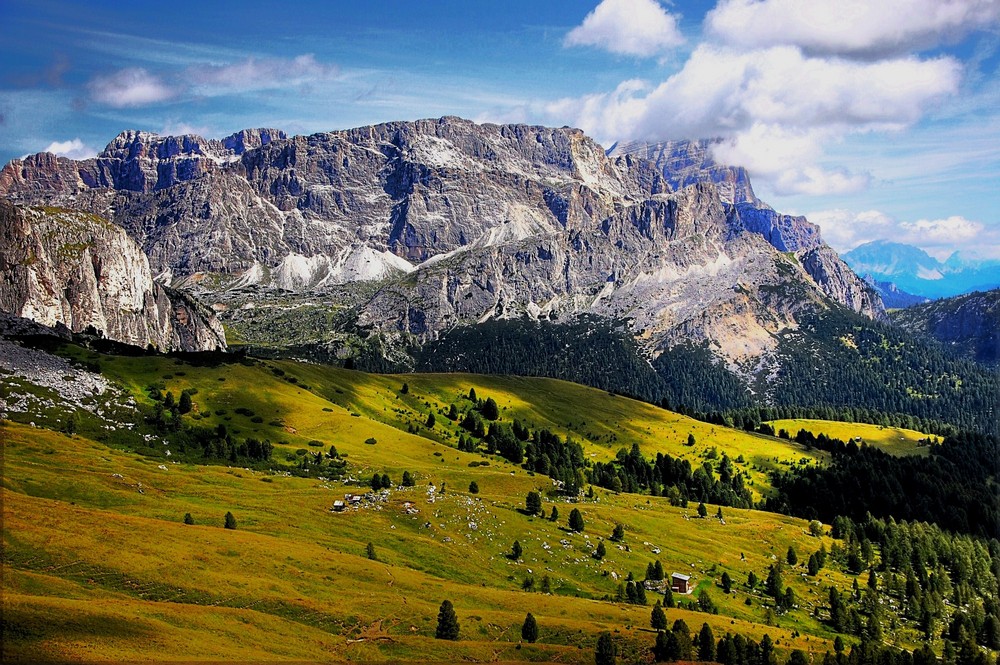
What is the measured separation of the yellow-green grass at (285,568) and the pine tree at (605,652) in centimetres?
180

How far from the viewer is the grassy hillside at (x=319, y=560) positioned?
81.2 m

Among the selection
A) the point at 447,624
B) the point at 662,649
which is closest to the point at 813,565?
the point at 662,649

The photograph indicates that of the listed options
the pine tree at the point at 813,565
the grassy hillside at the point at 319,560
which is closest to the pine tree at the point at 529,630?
the grassy hillside at the point at 319,560

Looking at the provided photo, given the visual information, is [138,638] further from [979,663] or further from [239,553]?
[979,663]

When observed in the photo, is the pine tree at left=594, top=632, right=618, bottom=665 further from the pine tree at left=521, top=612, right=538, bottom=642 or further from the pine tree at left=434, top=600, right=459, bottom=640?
the pine tree at left=434, top=600, right=459, bottom=640

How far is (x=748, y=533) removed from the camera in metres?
182

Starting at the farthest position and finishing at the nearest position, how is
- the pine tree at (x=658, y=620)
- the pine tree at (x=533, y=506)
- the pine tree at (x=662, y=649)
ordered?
the pine tree at (x=533, y=506) → the pine tree at (x=658, y=620) → the pine tree at (x=662, y=649)

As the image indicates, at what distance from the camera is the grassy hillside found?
266ft

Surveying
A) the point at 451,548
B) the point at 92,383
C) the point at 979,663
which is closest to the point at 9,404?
the point at 92,383

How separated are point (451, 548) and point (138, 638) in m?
63.7

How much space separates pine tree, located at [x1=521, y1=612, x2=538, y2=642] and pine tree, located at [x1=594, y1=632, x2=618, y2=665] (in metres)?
7.79

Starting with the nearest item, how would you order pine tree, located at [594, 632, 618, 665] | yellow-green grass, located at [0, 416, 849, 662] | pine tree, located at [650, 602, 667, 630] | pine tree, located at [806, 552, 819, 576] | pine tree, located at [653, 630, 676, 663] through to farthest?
yellow-green grass, located at [0, 416, 849, 662], pine tree, located at [594, 632, 618, 665], pine tree, located at [653, 630, 676, 663], pine tree, located at [650, 602, 667, 630], pine tree, located at [806, 552, 819, 576]

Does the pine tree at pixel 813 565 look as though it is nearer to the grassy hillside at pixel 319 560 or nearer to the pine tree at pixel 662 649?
the grassy hillside at pixel 319 560

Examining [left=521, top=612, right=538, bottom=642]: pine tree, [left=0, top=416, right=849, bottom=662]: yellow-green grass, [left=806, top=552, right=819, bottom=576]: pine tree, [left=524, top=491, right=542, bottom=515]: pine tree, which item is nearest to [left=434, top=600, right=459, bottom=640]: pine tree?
[left=0, top=416, right=849, bottom=662]: yellow-green grass
